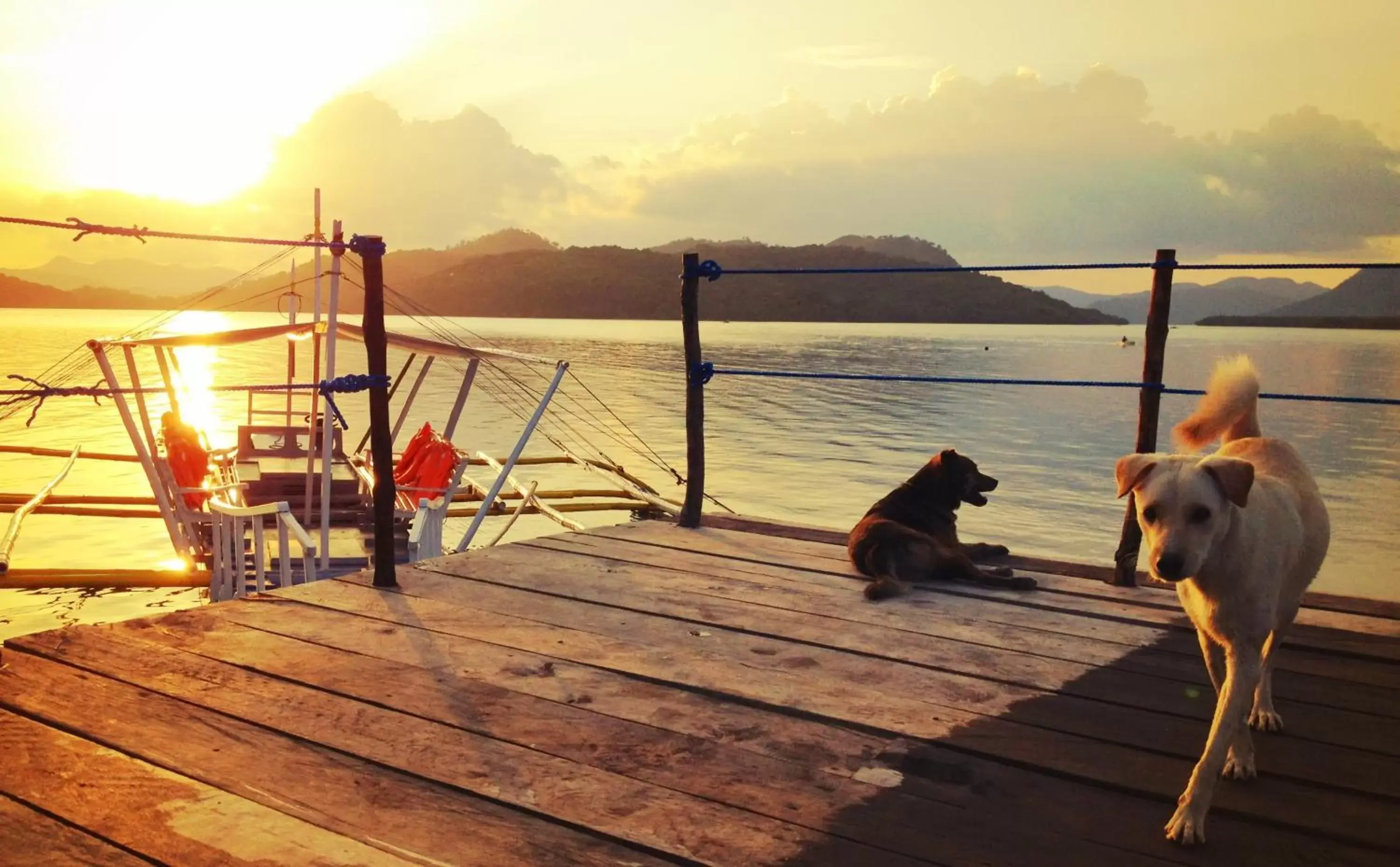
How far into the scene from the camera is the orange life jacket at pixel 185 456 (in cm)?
1148

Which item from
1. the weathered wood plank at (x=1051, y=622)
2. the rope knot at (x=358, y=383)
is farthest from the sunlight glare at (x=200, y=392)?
the weathered wood plank at (x=1051, y=622)

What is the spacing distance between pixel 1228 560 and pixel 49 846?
10.8 feet

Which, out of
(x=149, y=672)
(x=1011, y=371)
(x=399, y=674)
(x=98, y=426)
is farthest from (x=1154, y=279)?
(x=1011, y=371)

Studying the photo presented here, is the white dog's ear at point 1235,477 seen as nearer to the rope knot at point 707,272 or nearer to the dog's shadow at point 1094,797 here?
the dog's shadow at point 1094,797

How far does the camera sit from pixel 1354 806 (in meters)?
2.79

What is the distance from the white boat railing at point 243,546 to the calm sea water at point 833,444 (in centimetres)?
782

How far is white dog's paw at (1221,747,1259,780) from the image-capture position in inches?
116

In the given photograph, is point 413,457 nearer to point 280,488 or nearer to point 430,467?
point 430,467

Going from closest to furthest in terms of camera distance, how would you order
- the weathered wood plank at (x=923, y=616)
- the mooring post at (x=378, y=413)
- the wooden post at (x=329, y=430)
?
the weathered wood plank at (x=923, y=616)
the mooring post at (x=378, y=413)
the wooden post at (x=329, y=430)

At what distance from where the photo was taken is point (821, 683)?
3754 millimetres

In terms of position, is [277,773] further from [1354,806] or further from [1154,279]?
[1154,279]

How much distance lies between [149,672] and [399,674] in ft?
3.05

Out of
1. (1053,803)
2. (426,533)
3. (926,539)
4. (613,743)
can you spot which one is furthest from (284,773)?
(426,533)

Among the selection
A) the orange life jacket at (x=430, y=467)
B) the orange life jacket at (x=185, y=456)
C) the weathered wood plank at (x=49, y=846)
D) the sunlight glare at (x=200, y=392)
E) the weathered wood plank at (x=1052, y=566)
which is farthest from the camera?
the orange life jacket at (x=430, y=467)
